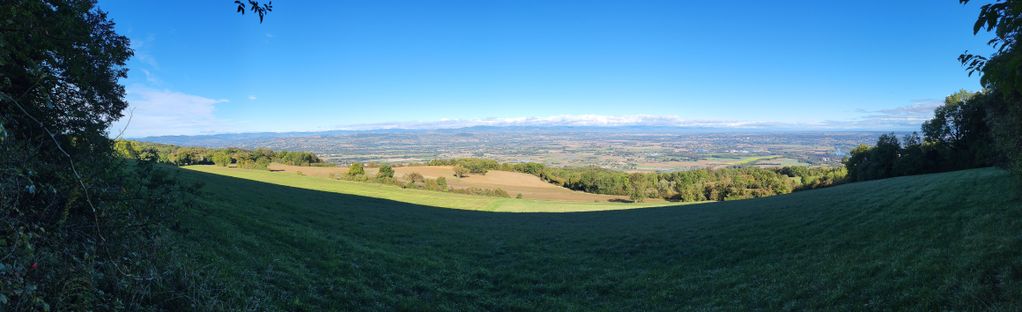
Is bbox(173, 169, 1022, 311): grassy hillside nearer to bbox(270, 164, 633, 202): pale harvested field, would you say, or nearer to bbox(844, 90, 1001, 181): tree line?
bbox(844, 90, 1001, 181): tree line

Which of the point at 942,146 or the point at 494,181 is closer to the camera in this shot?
the point at 942,146

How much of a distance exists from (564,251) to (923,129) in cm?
6750

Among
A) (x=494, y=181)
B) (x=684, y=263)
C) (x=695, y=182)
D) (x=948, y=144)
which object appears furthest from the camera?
(x=494, y=181)

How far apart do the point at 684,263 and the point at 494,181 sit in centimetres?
8047

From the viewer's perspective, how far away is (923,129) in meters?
58.3

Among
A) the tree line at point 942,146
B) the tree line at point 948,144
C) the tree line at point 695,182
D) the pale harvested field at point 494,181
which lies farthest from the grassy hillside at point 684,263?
the tree line at point 695,182

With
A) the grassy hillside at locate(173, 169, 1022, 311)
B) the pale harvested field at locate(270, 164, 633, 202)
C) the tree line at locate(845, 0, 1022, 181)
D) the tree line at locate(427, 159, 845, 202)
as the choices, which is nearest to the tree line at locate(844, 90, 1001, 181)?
the tree line at locate(845, 0, 1022, 181)

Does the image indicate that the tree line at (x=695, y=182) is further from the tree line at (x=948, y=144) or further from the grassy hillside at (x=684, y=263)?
the grassy hillside at (x=684, y=263)

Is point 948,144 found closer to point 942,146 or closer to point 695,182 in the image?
point 942,146

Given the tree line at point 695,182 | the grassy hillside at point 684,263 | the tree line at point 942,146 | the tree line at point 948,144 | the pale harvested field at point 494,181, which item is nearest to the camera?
the grassy hillside at point 684,263

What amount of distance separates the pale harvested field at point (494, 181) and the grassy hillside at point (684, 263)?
55017 millimetres

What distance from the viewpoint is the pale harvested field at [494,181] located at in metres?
79.4

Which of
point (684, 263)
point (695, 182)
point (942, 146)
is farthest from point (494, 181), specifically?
point (684, 263)

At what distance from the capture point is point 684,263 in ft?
53.5
